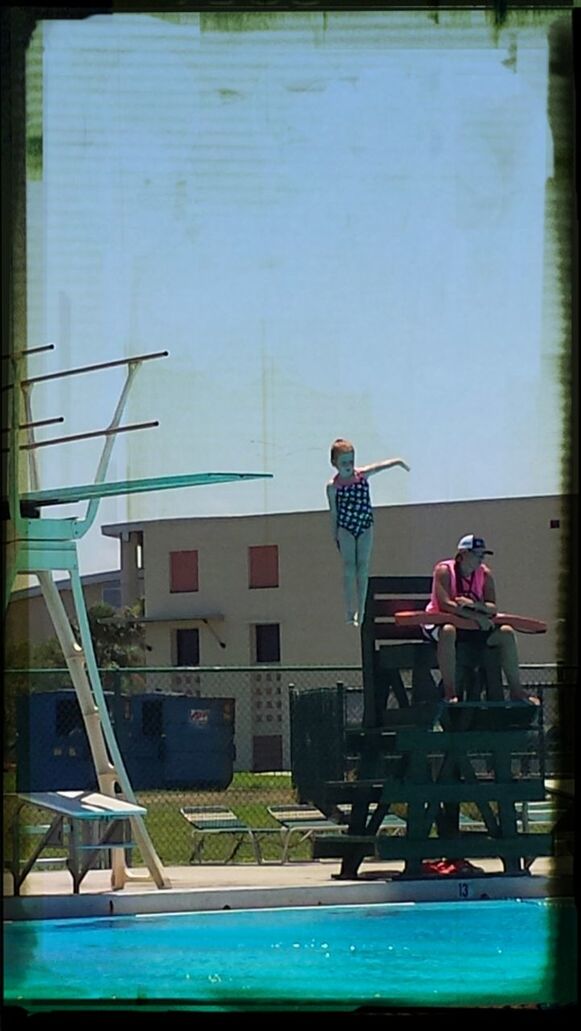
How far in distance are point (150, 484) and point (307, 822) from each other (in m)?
1.00

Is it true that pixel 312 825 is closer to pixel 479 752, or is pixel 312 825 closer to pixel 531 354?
pixel 479 752

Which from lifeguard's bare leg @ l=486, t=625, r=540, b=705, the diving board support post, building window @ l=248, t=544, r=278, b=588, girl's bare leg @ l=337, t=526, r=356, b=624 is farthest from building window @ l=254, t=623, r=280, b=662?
lifeguard's bare leg @ l=486, t=625, r=540, b=705

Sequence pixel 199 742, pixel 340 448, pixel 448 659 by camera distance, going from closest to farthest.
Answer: pixel 340 448 < pixel 448 659 < pixel 199 742

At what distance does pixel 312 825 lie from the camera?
14.4 ft

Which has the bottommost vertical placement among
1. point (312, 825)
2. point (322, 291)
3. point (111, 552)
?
point (312, 825)

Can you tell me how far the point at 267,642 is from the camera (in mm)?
4371

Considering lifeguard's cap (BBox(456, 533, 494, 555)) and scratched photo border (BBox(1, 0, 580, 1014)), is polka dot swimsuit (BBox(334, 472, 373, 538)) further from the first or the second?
scratched photo border (BBox(1, 0, 580, 1014))

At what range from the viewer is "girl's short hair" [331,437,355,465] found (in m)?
4.26

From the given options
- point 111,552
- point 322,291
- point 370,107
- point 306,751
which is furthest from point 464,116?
point 306,751

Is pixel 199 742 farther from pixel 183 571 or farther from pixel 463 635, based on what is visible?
pixel 463 635

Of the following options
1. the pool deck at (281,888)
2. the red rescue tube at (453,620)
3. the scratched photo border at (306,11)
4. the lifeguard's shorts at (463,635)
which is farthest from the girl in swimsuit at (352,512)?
the pool deck at (281,888)

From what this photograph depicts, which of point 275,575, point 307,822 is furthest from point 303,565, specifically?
point 307,822

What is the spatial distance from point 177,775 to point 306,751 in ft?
1.19

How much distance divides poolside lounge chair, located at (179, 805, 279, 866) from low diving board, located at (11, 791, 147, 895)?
162mm
